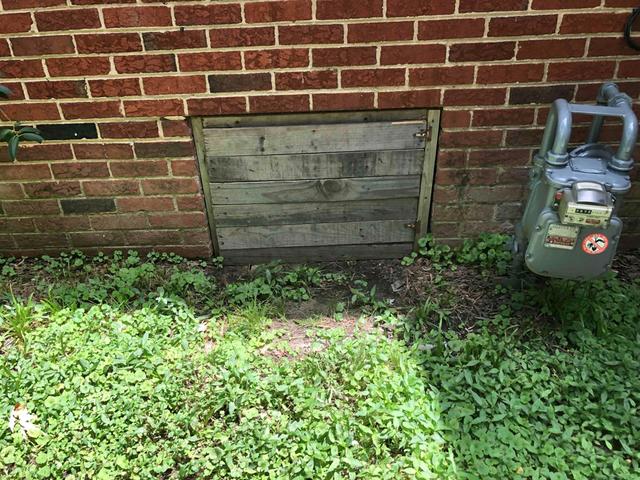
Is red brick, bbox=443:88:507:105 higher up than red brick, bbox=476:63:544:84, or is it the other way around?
red brick, bbox=476:63:544:84

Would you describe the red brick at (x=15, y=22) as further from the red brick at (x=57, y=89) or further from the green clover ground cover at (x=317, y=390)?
the green clover ground cover at (x=317, y=390)

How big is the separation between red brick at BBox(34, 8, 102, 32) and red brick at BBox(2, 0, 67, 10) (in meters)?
0.03

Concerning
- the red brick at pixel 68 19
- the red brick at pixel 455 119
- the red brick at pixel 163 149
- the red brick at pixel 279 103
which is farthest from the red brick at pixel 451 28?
the red brick at pixel 68 19

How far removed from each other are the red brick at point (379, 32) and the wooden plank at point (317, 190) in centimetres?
72

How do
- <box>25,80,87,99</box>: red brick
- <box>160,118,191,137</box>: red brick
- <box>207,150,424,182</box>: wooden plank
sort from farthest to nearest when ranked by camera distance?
1. <box>207,150,424,182</box>: wooden plank
2. <box>160,118,191,137</box>: red brick
3. <box>25,80,87,99</box>: red brick

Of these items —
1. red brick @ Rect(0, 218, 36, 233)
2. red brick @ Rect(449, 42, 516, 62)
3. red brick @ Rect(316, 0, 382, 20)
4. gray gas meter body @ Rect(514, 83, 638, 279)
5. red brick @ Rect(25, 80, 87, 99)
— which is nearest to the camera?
gray gas meter body @ Rect(514, 83, 638, 279)

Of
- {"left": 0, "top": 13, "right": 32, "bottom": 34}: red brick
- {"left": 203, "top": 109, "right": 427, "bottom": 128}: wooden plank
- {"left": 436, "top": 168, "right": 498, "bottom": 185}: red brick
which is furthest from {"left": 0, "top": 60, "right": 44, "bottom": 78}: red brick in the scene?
{"left": 436, "top": 168, "right": 498, "bottom": 185}: red brick

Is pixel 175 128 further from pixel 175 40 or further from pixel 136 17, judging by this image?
pixel 136 17

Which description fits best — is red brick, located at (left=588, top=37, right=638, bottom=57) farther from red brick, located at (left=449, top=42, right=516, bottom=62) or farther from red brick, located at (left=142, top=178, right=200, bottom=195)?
red brick, located at (left=142, top=178, right=200, bottom=195)

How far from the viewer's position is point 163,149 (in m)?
2.78

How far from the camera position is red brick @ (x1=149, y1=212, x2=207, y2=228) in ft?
9.82

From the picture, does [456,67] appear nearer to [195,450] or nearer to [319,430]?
[319,430]

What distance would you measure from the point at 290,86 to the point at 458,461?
1.78 metres

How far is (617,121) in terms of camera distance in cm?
270
